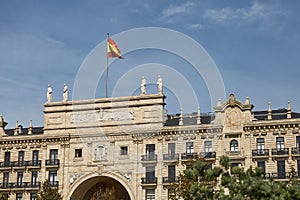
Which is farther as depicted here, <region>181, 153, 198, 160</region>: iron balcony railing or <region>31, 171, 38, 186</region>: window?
<region>31, 171, 38, 186</region>: window

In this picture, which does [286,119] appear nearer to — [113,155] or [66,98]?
[113,155]

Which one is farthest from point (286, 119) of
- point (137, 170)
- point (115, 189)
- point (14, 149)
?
point (14, 149)

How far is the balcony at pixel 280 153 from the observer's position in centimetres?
6019

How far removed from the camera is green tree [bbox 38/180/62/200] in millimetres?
61438

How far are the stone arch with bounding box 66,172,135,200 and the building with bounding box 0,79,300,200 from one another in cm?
11

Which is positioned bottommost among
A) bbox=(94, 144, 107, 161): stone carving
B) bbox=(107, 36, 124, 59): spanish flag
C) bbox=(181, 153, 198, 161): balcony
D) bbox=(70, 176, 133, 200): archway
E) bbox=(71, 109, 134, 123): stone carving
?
bbox=(70, 176, 133, 200): archway

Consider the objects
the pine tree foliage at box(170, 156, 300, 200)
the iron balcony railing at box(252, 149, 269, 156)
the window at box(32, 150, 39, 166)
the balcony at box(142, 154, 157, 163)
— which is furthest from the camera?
the window at box(32, 150, 39, 166)

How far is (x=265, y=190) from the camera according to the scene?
26812 mm

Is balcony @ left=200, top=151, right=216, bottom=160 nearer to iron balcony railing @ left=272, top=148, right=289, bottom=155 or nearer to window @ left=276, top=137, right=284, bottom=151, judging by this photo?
iron balcony railing @ left=272, top=148, right=289, bottom=155

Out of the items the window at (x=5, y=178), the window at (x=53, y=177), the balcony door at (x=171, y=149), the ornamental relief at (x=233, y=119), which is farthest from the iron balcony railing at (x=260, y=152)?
the window at (x=5, y=178)

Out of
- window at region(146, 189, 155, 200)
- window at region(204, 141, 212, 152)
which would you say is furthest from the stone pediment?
window at region(146, 189, 155, 200)

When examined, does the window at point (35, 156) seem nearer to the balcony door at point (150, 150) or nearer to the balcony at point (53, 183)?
the balcony at point (53, 183)

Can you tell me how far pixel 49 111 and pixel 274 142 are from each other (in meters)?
27.1

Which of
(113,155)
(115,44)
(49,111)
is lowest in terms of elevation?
(113,155)
